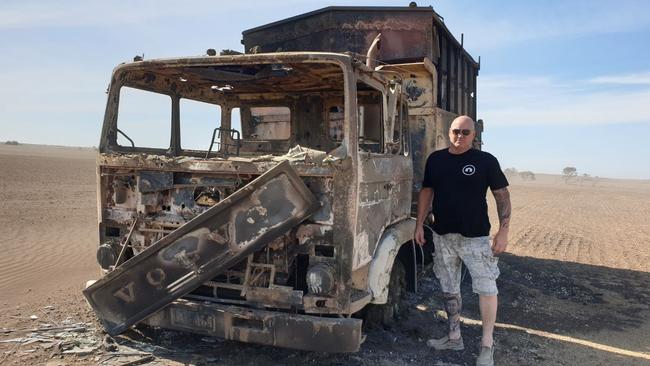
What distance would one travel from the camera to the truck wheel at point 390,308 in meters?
4.81

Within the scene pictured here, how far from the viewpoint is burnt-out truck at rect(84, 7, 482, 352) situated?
3662 millimetres

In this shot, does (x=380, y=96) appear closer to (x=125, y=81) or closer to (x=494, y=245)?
(x=494, y=245)

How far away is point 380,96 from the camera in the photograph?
466 cm

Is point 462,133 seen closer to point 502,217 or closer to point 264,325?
point 502,217

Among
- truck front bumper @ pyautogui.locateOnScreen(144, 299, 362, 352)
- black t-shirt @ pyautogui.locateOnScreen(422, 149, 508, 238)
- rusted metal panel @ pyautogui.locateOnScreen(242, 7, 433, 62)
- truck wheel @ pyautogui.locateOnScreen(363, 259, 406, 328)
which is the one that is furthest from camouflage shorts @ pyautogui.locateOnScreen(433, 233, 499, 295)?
rusted metal panel @ pyautogui.locateOnScreen(242, 7, 433, 62)

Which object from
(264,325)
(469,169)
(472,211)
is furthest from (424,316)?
(264,325)

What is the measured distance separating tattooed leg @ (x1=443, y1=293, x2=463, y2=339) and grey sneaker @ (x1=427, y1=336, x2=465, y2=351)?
0.15 ft

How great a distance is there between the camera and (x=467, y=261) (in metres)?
4.51

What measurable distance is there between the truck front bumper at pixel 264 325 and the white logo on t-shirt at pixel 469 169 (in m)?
1.65

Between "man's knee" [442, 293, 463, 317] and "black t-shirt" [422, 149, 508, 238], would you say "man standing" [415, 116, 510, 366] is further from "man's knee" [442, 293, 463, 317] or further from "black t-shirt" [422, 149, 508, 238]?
"man's knee" [442, 293, 463, 317]

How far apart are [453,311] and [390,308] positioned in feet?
1.93

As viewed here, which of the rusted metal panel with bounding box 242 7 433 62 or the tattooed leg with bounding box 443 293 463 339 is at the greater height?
the rusted metal panel with bounding box 242 7 433 62

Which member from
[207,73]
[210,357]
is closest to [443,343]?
[210,357]

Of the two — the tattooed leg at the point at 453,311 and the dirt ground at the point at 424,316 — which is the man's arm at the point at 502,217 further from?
the dirt ground at the point at 424,316
